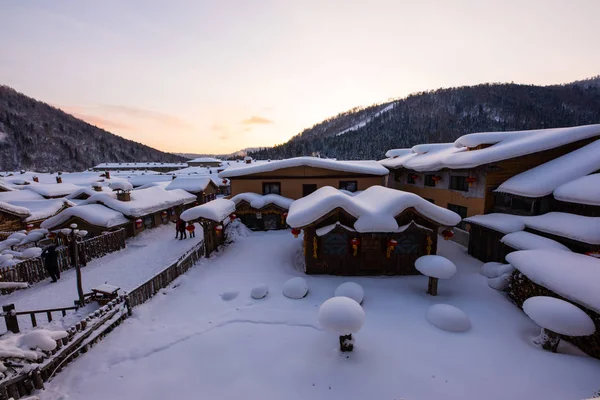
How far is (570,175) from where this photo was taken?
12828 mm

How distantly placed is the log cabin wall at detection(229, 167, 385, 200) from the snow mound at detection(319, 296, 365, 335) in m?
16.0

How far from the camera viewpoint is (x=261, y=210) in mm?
20938

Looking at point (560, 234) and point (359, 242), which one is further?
point (359, 242)

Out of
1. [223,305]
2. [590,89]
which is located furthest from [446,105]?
[223,305]

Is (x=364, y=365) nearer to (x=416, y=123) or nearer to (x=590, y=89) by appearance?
(x=416, y=123)

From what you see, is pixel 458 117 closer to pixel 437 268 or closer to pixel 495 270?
pixel 495 270

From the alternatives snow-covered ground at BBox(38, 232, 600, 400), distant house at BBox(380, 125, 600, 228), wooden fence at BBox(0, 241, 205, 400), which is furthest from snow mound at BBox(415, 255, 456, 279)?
wooden fence at BBox(0, 241, 205, 400)

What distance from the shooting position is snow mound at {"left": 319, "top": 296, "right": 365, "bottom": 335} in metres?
6.94

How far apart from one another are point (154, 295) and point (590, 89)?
213m

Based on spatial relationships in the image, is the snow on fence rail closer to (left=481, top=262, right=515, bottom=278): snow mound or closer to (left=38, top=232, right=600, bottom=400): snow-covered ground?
(left=38, top=232, right=600, bottom=400): snow-covered ground

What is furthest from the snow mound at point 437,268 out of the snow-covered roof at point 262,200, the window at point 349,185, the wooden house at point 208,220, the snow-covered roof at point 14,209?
the snow-covered roof at point 14,209

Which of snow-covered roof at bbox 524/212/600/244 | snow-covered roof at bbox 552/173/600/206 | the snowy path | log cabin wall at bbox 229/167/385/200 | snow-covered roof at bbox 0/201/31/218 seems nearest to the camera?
snow-covered roof at bbox 524/212/600/244

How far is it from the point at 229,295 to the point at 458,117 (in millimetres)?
139593

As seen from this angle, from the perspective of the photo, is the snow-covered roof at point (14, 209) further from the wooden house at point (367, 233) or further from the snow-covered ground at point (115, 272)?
the wooden house at point (367, 233)
